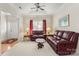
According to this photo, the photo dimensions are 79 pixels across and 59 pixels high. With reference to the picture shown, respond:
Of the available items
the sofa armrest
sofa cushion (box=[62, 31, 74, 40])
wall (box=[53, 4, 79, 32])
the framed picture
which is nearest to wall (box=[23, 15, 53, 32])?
wall (box=[53, 4, 79, 32])

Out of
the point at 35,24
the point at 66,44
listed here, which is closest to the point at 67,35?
the point at 66,44

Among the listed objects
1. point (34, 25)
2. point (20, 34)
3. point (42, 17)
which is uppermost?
point (42, 17)

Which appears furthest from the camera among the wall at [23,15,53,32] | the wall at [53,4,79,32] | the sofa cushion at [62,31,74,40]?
the sofa cushion at [62,31,74,40]

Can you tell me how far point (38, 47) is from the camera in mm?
4242

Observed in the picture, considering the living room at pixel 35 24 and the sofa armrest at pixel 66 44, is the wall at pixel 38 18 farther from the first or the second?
the sofa armrest at pixel 66 44

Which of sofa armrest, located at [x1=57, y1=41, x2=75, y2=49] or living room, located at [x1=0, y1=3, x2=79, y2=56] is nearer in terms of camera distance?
living room, located at [x1=0, y1=3, x2=79, y2=56]

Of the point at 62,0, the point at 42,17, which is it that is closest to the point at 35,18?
the point at 42,17

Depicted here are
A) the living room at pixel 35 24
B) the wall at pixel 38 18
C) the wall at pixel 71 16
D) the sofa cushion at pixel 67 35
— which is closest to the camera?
the living room at pixel 35 24

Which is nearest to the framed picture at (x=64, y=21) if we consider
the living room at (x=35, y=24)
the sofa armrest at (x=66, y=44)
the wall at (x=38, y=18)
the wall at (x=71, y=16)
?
the living room at (x=35, y=24)

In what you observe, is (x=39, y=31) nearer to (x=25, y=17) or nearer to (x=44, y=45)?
(x=25, y=17)

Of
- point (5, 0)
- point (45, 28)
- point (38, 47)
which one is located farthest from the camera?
point (38, 47)

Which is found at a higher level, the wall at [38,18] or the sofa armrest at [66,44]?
the wall at [38,18]

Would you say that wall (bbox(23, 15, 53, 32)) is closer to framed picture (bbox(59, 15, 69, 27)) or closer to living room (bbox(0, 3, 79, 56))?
living room (bbox(0, 3, 79, 56))

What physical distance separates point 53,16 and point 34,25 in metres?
0.63
